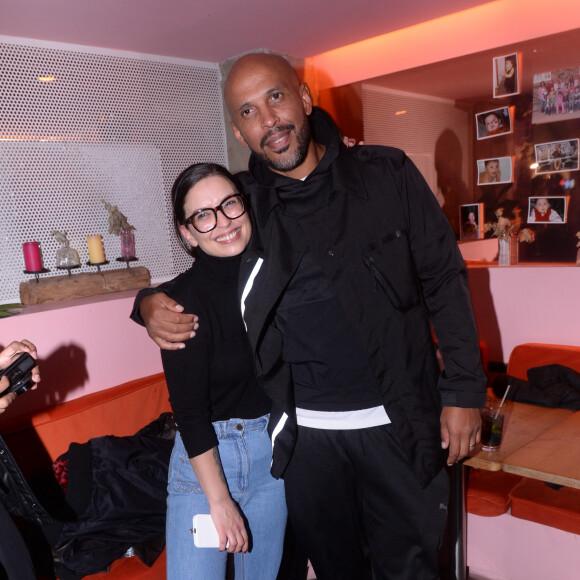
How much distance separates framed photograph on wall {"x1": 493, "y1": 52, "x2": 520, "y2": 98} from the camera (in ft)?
9.95

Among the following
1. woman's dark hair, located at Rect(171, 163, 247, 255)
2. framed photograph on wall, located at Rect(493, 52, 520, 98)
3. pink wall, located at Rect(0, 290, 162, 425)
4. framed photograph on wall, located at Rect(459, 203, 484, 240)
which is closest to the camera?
woman's dark hair, located at Rect(171, 163, 247, 255)

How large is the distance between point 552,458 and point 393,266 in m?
0.91

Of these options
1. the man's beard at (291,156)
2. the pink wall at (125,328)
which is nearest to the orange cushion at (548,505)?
the pink wall at (125,328)

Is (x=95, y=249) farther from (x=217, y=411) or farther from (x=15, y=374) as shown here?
(x=217, y=411)

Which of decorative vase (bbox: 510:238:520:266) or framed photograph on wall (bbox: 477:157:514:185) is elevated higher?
framed photograph on wall (bbox: 477:157:514:185)

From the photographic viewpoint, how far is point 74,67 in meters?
3.05

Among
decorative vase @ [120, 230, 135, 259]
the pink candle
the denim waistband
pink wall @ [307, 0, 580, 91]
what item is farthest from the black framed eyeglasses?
pink wall @ [307, 0, 580, 91]

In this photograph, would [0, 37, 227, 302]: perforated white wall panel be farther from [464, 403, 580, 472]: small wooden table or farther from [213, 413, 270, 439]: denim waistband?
[464, 403, 580, 472]: small wooden table

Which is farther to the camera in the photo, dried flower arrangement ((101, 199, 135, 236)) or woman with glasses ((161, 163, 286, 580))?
dried flower arrangement ((101, 199, 135, 236))

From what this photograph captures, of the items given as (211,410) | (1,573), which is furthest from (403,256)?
(1,573)

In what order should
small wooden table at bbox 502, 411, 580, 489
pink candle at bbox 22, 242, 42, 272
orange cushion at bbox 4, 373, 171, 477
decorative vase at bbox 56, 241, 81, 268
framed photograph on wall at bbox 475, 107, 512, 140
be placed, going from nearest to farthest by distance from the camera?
1. small wooden table at bbox 502, 411, 580, 489
2. orange cushion at bbox 4, 373, 171, 477
3. pink candle at bbox 22, 242, 42, 272
4. decorative vase at bbox 56, 241, 81, 268
5. framed photograph on wall at bbox 475, 107, 512, 140

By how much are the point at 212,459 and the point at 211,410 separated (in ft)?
0.44

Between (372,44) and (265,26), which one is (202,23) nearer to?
(265,26)

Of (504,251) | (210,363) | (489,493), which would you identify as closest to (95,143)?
(210,363)
